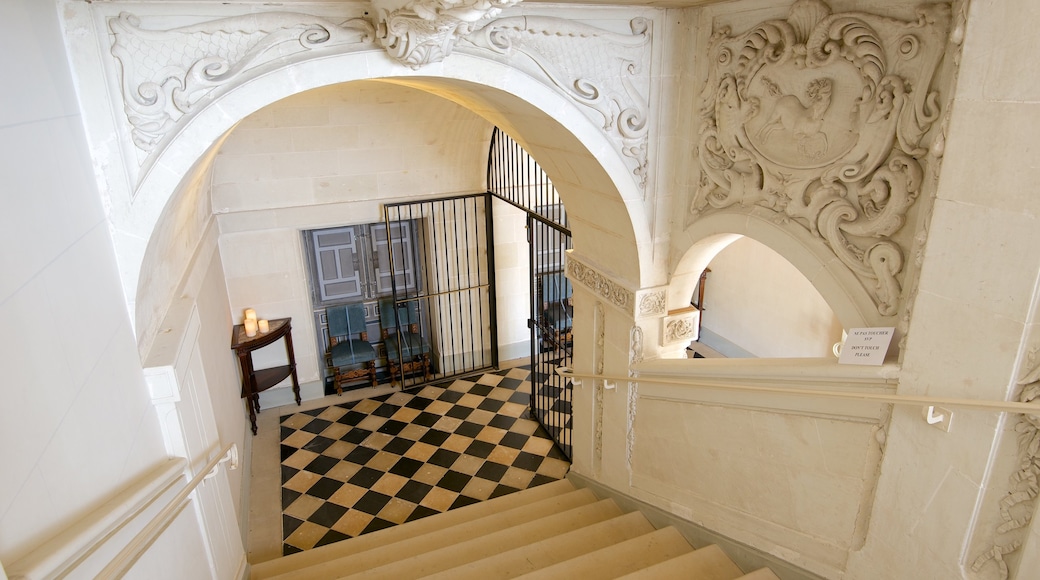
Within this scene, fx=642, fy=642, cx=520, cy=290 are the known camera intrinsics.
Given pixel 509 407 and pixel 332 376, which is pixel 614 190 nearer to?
pixel 509 407

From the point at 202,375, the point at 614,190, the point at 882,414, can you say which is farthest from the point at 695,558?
the point at 202,375

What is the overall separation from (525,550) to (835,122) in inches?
109

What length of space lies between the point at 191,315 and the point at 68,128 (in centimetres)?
137

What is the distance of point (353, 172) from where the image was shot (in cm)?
634

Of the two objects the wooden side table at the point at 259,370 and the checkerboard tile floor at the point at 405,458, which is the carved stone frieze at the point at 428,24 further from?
the wooden side table at the point at 259,370

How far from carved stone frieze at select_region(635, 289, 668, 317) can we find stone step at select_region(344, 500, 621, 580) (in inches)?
56.2

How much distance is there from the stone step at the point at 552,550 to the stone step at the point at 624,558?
21cm

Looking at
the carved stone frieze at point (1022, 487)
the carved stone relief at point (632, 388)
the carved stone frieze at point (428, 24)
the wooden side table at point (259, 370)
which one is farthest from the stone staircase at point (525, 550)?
the carved stone frieze at point (428, 24)

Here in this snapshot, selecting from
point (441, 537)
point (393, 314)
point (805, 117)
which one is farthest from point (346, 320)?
point (805, 117)

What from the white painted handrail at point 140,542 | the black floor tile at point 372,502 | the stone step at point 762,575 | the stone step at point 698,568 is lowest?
the black floor tile at point 372,502

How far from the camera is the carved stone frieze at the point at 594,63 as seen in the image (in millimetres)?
3111

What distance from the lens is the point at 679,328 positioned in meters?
4.07

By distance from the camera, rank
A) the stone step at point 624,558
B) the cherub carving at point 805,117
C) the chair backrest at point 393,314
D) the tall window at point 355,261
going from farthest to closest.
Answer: the chair backrest at point 393,314 → the tall window at point 355,261 → the stone step at point 624,558 → the cherub carving at point 805,117

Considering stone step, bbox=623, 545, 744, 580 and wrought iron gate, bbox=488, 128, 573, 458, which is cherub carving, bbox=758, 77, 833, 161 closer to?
stone step, bbox=623, 545, 744, 580
